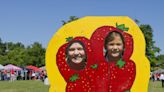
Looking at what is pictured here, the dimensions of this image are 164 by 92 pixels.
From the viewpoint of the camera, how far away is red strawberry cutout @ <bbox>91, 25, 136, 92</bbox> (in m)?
5.56

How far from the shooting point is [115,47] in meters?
5.65

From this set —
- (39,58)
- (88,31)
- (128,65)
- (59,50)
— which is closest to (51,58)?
(59,50)

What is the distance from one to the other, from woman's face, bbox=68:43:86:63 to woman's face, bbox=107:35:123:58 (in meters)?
0.33

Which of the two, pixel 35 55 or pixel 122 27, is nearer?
pixel 122 27

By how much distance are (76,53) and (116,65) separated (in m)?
0.53

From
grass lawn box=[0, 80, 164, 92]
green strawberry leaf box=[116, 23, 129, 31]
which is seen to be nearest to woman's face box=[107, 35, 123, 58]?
green strawberry leaf box=[116, 23, 129, 31]

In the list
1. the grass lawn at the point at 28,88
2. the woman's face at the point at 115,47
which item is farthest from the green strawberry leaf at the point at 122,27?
the grass lawn at the point at 28,88

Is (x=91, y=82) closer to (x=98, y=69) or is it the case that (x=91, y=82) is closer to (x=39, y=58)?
(x=98, y=69)

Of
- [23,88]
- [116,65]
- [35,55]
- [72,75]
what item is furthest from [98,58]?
[35,55]

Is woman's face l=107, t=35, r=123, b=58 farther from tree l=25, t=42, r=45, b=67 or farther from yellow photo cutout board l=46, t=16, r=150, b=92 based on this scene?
tree l=25, t=42, r=45, b=67

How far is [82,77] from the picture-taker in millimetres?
5660

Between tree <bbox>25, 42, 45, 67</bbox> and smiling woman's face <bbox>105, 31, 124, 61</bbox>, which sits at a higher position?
tree <bbox>25, 42, 45, 67</bbox>

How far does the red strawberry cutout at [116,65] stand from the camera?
5559 mm

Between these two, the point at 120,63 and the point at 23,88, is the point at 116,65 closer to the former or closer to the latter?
the point at 120,63
